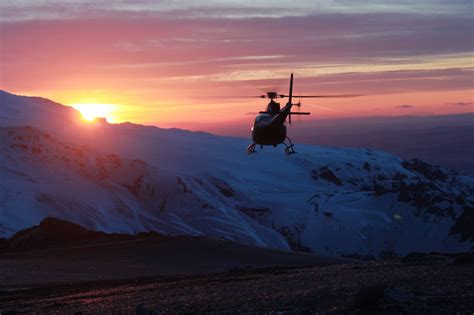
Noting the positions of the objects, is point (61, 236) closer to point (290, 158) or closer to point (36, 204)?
point (36, 204)

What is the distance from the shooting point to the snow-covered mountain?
108 metres

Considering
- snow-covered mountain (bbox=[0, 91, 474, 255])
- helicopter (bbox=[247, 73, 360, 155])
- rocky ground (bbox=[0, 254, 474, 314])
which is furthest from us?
snow-covered mountain (bbox=[0, 91, 474, 255])

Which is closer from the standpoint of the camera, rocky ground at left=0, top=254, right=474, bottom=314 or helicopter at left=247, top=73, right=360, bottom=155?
rocky ground at left=0, top=254, right=474, bottom=314

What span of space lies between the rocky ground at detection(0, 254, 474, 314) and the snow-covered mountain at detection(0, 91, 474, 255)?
6365cm

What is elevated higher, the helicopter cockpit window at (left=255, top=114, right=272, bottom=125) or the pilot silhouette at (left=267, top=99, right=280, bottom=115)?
the pilot silhouette at (left=267, top=99, right=280, bottom=115)

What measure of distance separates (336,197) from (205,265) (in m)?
84.5

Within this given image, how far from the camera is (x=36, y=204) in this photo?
108m

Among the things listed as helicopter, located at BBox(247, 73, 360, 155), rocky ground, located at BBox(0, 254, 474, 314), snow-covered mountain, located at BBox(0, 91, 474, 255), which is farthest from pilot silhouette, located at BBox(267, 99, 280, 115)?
snow-covered mountain, located at BBox(0, 91, 474, 255)

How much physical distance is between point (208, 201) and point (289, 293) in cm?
10304

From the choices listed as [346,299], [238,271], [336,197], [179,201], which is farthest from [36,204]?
[346,299]

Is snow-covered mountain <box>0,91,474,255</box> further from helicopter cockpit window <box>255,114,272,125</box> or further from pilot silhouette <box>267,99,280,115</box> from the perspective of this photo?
pilot silhouette <box>267,99,280,115</box>

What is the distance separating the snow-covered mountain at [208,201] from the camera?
356ft

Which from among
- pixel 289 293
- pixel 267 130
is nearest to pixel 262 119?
pixel 267 130

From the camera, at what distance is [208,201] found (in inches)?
4980
